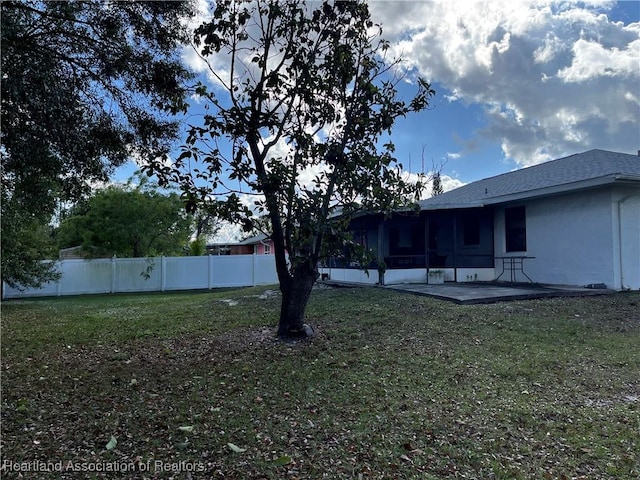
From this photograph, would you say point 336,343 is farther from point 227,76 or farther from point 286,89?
point 227,76

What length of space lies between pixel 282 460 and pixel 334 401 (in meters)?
1.09

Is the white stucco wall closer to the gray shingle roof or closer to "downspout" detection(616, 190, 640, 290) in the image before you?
"downspout" detection(616, 190, 640, 290)

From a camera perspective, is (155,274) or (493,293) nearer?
(493,293)

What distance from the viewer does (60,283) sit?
17.2 metres

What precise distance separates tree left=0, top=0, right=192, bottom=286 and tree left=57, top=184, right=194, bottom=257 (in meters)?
11.9

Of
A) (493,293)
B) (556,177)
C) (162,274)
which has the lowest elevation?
(493,293)

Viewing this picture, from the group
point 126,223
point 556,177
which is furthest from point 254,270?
point 556,177

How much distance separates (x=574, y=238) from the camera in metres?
11.2

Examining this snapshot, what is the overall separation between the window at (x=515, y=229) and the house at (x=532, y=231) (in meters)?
0.03

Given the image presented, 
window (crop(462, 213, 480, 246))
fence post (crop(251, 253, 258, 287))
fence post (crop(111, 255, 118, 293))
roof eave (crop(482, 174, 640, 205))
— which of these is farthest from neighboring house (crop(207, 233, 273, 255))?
roof eave (crop(482, 174, 640, 205))

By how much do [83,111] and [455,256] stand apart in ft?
36.5

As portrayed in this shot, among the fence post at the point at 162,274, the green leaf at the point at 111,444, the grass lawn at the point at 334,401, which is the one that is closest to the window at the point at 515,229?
the grass lawn at the point at 334,401

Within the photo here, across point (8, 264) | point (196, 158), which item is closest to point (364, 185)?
point (196, 158)

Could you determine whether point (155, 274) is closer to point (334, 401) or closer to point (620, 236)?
point (334, 401)
